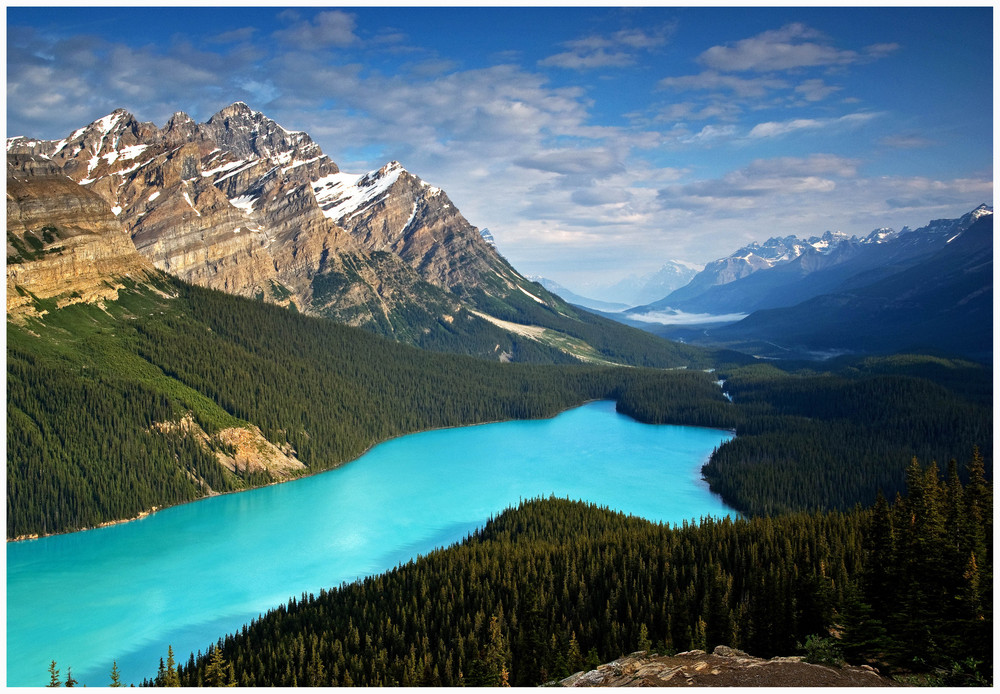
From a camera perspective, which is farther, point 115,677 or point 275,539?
point 275,539

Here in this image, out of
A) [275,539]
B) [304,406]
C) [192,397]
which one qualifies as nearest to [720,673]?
[275,539]

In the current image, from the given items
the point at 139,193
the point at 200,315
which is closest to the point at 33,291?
the point at 200,315

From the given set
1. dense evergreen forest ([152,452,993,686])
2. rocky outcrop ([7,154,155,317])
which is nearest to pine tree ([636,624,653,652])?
dense evergreen forest ([152,452,993,686])

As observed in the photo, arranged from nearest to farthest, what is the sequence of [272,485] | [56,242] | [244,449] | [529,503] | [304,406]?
[529,503]
[272,485]
[244,449]
[56,242]
[304,406]

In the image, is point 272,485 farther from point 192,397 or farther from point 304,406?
point 304,406

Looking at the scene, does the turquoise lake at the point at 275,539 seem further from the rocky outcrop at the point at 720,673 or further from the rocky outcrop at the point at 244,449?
the rocky outcrop at the point at 720,673

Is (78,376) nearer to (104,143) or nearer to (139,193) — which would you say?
(139,193)
